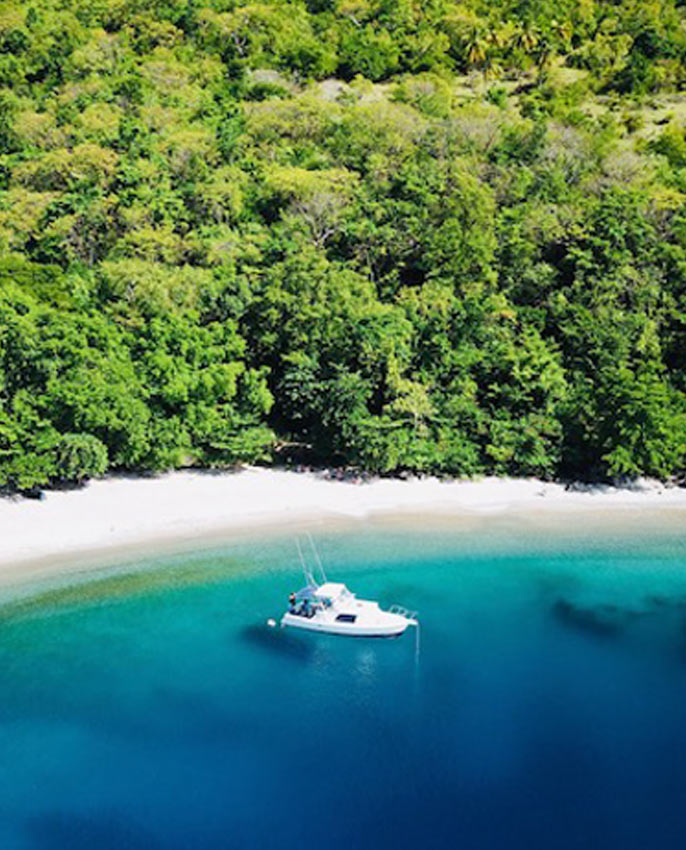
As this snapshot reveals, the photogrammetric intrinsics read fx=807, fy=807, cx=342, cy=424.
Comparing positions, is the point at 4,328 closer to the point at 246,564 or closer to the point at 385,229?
the point at 246,564

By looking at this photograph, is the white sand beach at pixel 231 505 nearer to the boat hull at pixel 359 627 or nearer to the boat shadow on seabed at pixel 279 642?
the boat shadow on seabed at pixel 279 642

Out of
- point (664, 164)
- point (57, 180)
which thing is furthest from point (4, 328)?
point (664, 164)

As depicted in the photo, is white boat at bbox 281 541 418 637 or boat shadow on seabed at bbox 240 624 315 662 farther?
white boat at bbox 281 541 418 637

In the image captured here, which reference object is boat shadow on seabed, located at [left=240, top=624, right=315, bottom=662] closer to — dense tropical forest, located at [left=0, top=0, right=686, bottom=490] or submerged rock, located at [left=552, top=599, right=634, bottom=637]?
submerged rock, located at [left=552, top=599, right=634, bottom=637]

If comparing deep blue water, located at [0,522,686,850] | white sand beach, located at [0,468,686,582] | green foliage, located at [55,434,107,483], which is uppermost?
green foliage, located at [55,434,107,483]

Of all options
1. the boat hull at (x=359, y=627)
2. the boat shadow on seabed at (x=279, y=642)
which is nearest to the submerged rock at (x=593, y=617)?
the boat hull at (x=359, y=627)

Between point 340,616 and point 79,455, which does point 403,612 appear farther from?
point 79,455

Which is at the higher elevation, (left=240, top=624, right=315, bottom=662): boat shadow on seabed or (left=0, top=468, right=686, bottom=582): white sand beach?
(left=0, top=468, right=686, bottom=582): white sand beach

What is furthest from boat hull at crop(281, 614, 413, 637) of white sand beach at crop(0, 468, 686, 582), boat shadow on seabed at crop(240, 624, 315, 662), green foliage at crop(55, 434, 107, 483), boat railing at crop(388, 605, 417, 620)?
green foliage at crop(55, 434, 107, 483)
